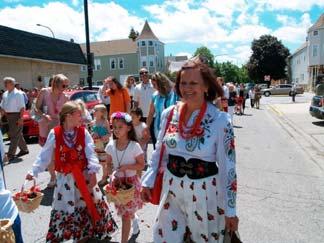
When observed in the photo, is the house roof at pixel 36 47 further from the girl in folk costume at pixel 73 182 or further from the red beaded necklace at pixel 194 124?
the red beaded necklace at pixel 194 124

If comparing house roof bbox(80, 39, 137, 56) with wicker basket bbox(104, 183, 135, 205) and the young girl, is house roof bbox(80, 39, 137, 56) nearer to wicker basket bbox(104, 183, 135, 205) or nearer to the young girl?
the young girl

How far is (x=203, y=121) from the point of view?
2938mm

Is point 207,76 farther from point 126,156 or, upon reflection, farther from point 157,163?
point 126,156

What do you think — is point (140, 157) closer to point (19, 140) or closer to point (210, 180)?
point (210, 180)

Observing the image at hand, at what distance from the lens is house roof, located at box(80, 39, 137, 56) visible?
241 feet

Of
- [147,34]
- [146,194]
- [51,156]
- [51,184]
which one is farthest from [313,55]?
[146,194]

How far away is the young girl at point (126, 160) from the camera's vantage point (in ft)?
14.4

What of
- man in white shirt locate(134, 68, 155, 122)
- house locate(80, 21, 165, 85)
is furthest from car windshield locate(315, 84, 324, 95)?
house locate(80, 21, 165, 85)

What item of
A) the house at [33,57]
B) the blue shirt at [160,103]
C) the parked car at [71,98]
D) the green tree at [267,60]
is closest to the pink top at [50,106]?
the blue shirt at [160,103]

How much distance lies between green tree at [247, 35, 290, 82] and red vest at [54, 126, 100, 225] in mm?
78043

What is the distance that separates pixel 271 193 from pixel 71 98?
988 cm

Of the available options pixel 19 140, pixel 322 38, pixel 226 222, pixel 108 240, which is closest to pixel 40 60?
pixel 19 140

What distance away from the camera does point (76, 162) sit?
13.6 ft

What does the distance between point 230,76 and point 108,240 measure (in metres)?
95.2
